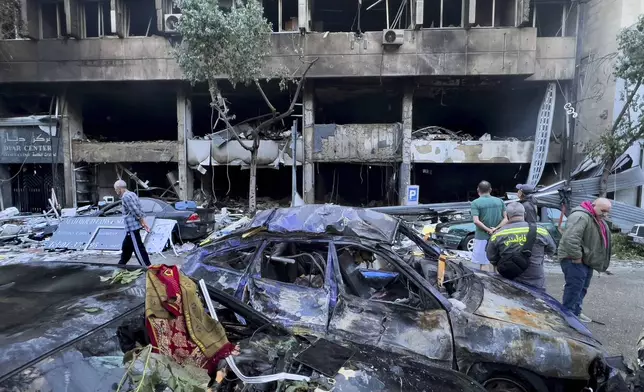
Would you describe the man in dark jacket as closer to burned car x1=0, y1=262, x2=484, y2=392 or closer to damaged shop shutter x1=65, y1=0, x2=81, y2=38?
burned car x1=0, y1=262, x2=484, y2=392

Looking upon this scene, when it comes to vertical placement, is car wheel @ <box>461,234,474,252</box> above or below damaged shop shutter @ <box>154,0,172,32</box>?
below

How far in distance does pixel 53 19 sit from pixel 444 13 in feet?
53.1

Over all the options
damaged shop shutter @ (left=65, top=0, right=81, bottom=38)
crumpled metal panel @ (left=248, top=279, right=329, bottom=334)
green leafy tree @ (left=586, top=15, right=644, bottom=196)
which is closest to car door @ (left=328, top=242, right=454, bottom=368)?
crumpled metal panel @ (left=248, top=279, right=329, bottom=334)

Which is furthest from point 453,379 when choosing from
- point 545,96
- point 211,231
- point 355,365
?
point 545,96

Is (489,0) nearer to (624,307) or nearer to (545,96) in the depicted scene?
(545,96)

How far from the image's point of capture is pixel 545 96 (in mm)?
14398

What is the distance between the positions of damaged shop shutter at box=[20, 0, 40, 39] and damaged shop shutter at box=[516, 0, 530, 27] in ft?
58.7

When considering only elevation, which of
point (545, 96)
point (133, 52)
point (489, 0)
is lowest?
point (545, 96)

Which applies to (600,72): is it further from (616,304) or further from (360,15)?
(616,304)

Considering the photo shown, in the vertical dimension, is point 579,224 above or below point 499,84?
below

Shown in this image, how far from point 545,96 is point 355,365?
15.6 meters

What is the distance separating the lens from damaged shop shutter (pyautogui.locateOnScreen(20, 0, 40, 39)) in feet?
46.6

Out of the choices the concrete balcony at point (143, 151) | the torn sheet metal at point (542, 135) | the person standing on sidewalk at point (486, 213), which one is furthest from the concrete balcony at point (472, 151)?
the concrete balcony at point (143, 151)

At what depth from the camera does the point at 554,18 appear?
48.6 feet
